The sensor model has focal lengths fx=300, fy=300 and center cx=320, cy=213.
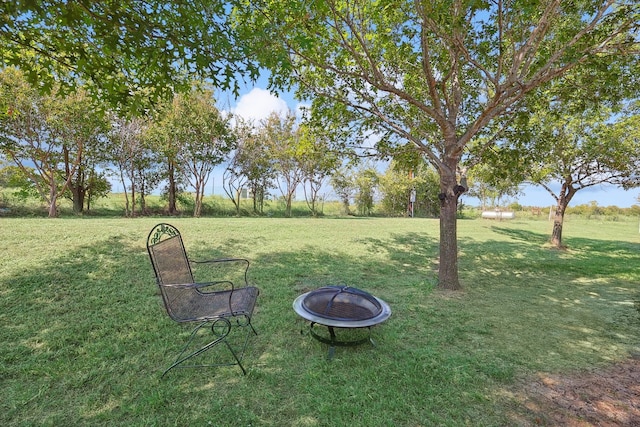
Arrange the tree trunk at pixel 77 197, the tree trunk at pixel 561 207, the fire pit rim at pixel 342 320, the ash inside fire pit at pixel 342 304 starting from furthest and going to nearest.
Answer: the tree trunk at pixel 77 197 → the tree trunk at pixel 561 207 → the ash inside fire pit at pixel 342 304 → the fire pit rim at pixel 342 320

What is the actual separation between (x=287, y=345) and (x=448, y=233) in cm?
325

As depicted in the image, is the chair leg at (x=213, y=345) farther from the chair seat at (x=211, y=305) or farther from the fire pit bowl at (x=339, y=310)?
the fire pit bowl at (x=339, y=310)

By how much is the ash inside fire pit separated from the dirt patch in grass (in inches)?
51.2

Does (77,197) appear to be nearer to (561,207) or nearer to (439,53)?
(439,53)

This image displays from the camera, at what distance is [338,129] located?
18.8 feet

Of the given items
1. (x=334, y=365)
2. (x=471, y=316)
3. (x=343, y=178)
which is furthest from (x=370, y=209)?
(x=334, y=365)

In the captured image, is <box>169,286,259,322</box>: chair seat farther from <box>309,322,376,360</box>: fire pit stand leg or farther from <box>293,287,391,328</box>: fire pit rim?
<box>309,322,376,360</box>: fire pit stand leg

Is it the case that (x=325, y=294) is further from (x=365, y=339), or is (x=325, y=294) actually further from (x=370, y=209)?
(x=370, y=209)

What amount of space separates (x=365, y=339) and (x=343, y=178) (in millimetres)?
18504

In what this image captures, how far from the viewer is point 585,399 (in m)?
2.24

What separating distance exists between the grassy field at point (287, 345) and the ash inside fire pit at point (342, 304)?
331 millimetres

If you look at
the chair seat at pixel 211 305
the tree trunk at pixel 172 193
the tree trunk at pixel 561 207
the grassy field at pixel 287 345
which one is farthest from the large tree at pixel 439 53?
the tree trunk at pixel 172 193

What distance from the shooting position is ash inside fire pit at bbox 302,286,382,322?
9.27 ft

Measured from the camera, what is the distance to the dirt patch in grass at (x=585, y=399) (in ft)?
6.65
